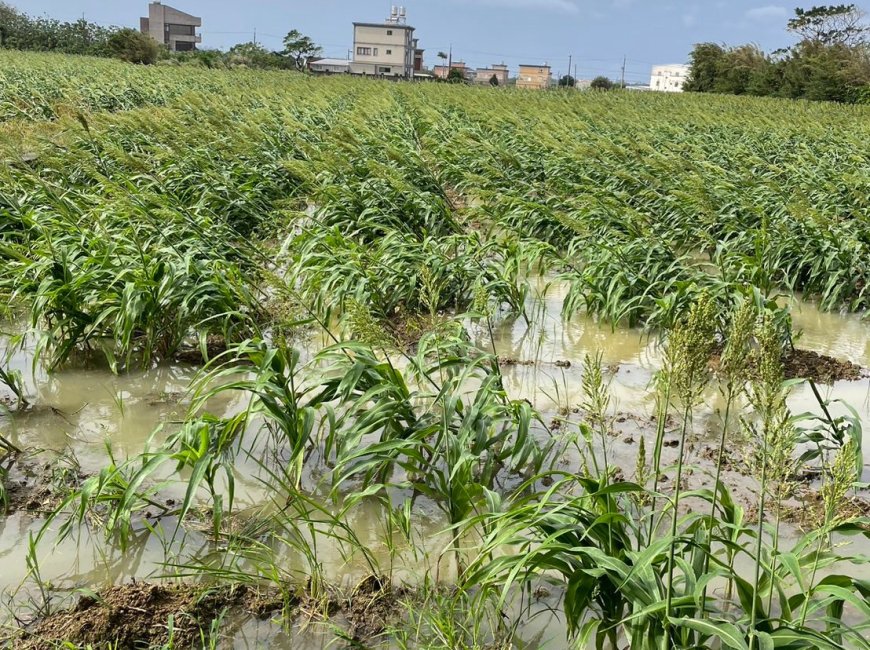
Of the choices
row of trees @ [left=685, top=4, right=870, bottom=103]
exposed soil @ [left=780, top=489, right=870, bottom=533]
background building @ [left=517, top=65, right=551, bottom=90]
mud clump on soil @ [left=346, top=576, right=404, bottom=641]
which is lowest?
mud clump on soil @ [left=346, top=576, right=404, bottom=641]

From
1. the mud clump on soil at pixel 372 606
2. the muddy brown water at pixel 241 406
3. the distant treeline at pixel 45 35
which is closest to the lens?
the mud clump on soil at pixel 372 606

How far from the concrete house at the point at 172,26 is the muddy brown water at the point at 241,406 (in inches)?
3832

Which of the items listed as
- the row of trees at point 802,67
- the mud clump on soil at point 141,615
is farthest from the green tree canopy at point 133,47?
the mud clump on soil at point 141,615

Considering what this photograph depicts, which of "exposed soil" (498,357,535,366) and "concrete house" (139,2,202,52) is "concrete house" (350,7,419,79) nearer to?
"concrete house" (139,2,202,52)

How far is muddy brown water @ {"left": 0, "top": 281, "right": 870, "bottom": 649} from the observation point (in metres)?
2.44

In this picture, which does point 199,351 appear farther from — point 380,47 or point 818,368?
point 380,47

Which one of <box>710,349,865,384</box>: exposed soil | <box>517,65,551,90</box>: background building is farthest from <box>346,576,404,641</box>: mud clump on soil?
<box>517,65,551,90</box>: background building

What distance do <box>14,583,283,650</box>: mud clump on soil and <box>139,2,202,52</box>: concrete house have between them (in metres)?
99.4

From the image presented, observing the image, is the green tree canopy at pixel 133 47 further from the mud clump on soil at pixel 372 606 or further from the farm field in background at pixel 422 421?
the mud clump on soil at pixel 372 606

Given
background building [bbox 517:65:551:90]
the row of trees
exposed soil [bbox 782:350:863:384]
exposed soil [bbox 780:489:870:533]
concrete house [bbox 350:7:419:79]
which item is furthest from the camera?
background building [bbox 517:65:551:90]

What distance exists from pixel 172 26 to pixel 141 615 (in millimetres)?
106501

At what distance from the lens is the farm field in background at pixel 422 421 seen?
2020mm

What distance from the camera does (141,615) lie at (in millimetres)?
2184

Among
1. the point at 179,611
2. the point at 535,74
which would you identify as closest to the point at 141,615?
the point at 179,611
